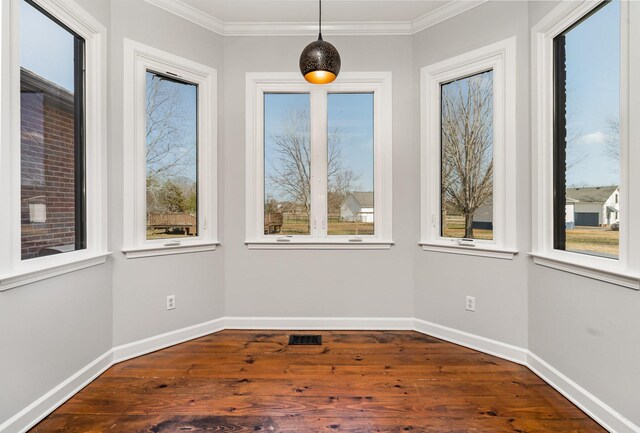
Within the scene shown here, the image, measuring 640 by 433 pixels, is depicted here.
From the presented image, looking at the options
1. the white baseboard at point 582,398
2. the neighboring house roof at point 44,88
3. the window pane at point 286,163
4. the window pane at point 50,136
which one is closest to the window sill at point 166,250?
the window pane at point 50,136

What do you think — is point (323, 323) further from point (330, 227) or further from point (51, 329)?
point (51, 329)

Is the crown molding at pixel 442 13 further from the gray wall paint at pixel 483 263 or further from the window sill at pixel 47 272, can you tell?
the window sill at pixel 47 272

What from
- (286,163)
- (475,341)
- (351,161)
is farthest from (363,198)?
(475,341)

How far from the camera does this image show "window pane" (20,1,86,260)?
77.4 inches

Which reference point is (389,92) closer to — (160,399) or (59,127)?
(59,127)

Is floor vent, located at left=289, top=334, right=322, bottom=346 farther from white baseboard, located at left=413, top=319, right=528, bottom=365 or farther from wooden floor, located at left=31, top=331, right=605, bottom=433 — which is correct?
white baseboard, located at left=413, top=319, right=528, bottom=365

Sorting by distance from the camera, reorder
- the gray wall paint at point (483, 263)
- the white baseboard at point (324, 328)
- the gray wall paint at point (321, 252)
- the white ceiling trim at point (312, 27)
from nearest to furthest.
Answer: the white baseboard at point (324, 328) < the gray wall paint at point (483, 263) < the white ceiling trim at point (312, 27) < the gray wall paint at point (321, 252)

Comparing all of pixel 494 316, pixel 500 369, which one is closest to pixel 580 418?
pixel 500 369

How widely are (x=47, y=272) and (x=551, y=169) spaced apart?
3.54 m

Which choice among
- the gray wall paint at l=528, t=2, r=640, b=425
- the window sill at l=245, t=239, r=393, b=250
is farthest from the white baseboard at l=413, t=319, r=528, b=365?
the window sill at l=245, t=239, r=393, b=250

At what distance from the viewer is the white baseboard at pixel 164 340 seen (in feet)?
8.71

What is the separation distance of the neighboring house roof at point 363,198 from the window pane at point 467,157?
703 millimetres

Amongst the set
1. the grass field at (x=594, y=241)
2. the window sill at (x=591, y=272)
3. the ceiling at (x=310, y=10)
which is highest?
the ceiling at (x=310, y=10)

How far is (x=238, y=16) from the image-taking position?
10.3 feet
